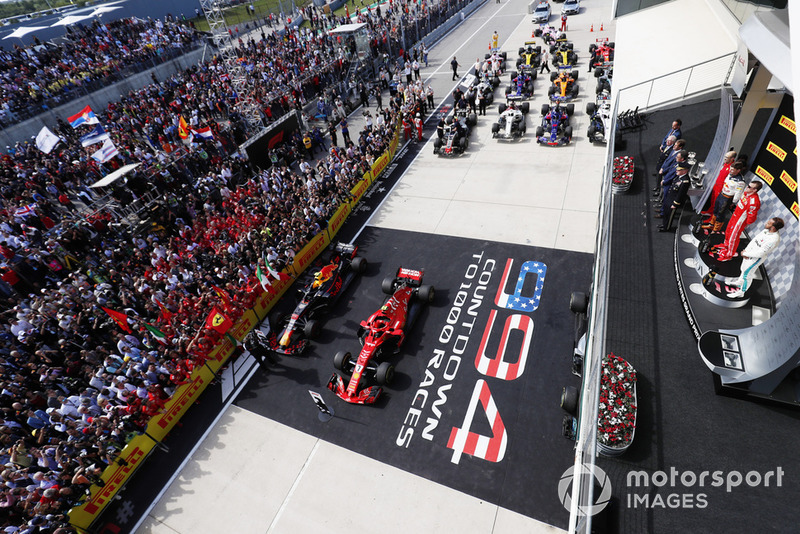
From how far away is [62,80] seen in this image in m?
29.0

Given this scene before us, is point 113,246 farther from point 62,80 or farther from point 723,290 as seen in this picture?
point 62,80

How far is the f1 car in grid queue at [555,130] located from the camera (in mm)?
18953

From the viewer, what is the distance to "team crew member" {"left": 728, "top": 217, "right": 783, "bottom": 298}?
736 centimetres

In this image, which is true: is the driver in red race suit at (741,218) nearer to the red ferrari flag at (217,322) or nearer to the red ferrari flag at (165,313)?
the red ferrari flag at (217,322)

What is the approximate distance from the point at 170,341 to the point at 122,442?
10.00 ft

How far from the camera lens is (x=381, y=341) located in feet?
35.0

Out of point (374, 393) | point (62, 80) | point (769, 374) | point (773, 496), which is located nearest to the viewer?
point (773, 496)

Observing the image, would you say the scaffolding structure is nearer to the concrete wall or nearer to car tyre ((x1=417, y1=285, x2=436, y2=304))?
the concrete wall

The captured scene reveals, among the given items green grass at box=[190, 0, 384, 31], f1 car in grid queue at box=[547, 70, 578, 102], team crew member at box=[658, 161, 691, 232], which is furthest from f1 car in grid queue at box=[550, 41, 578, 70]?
green grass at box=[190, 0, 384, 31]

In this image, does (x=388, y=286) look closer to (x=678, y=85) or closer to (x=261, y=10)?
(x=678, y=85)

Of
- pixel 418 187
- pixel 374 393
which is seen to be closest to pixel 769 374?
pixel 374 393

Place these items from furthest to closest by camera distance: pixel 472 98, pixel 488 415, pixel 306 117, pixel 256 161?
pixel 306 117, pixel 472 98, pixel 256 161, pixel 488 415

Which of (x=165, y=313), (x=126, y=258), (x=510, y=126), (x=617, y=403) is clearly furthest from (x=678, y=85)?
(x=126, y=258)

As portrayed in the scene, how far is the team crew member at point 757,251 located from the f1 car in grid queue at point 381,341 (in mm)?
7687
